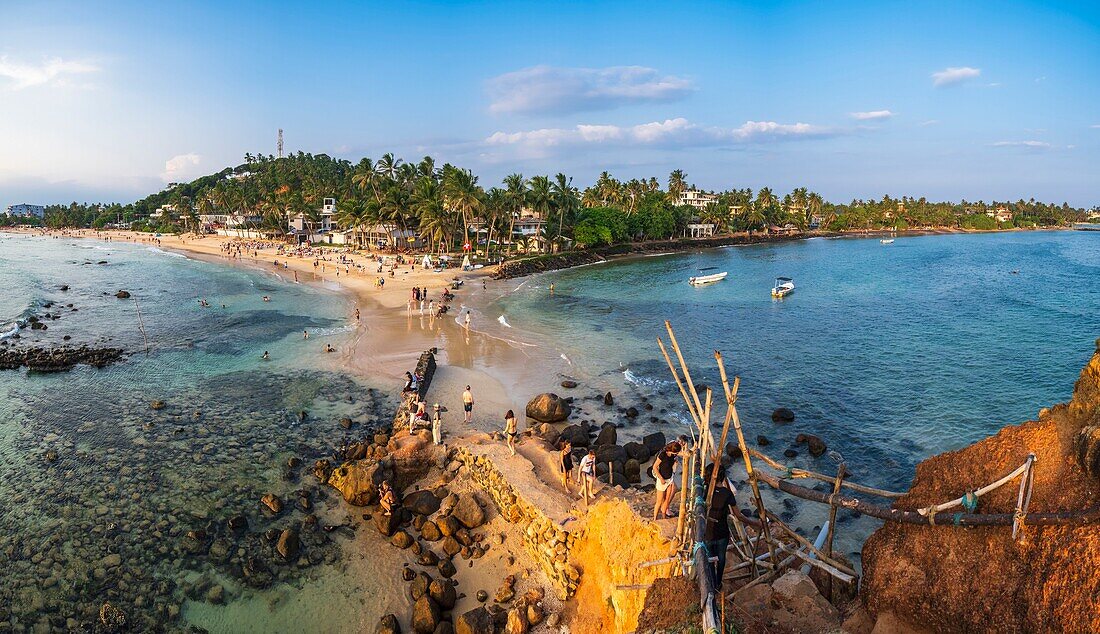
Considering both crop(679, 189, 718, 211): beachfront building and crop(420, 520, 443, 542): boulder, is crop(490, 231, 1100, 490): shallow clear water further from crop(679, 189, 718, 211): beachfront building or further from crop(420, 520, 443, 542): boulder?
crop(679, 189, 718, 211): beachfront building

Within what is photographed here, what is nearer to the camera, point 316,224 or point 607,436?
point 607,436

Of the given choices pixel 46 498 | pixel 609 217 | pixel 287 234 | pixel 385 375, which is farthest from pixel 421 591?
pixel 287 234

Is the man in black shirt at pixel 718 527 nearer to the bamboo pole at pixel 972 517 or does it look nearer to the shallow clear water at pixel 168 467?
the bamboo pole at pixel 972 517

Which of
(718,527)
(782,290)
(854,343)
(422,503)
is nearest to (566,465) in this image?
(422,503)

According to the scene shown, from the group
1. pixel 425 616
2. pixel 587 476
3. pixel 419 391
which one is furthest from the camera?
pixel 419 391

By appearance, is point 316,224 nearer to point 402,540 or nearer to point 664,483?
point 402,540

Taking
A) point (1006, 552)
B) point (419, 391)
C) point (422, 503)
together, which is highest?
point (1006, 552)

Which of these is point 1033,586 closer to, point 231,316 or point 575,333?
point 575,333
